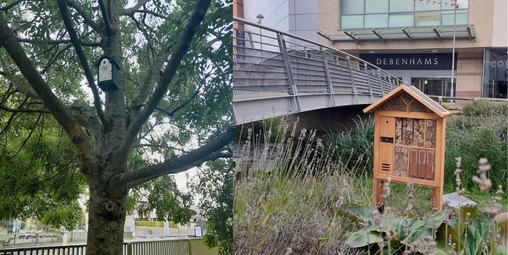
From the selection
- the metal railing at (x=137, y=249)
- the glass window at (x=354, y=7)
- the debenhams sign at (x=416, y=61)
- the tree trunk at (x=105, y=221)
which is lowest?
the metal railing at (x=137, y=249)

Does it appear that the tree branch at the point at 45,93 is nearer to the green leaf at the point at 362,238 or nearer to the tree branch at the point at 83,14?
the tree branch at the point at 83,14

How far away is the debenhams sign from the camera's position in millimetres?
1269

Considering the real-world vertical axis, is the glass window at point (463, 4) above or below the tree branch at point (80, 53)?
above

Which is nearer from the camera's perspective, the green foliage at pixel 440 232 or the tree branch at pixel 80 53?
the green foliage at pixel 440 232

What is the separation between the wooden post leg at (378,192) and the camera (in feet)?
4.55

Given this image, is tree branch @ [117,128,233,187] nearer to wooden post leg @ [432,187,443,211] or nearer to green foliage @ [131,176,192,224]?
green foliage @ [131,176,192,224]

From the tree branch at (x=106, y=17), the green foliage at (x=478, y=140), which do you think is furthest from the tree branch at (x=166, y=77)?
the green foliage at (x=478, y=140)

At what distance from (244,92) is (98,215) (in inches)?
21.7

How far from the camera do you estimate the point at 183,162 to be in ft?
5.20

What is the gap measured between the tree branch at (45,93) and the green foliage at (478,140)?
0.98 m

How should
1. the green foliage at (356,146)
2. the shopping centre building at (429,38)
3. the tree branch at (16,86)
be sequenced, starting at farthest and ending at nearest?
the tree branch at (16,86) < the green foliage at (356,146) < the shopping centre building at (429,38)

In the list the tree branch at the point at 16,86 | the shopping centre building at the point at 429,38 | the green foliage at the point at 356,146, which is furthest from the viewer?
the tree branch at the point at 16,86

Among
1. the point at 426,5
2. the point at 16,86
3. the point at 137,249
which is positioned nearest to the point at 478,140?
the point at 426,5

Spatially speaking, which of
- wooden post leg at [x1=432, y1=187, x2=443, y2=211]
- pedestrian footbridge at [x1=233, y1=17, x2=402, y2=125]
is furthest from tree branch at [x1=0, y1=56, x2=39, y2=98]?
wooden post leg at [x1=432, y1=187, x2=443, y2=211]
